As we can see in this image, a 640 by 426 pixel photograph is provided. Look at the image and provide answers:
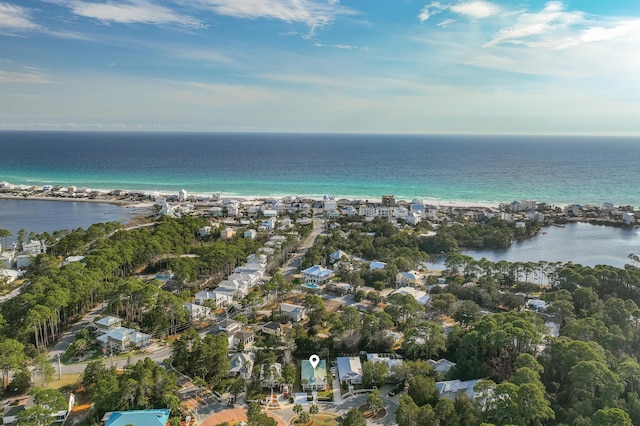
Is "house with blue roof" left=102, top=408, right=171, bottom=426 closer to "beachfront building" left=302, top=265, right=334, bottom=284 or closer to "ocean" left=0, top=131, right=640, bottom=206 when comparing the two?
"beachfront building" left=302, top=265, right=334, bottom=284

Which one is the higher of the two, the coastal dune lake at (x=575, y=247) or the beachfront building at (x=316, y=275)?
the coastal dune lake at (x=575, y=247)

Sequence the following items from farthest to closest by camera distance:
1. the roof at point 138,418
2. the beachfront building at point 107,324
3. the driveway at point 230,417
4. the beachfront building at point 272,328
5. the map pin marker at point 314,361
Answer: the beachfront building at point 272,328 → the beachfront building at point 107,324 → the map pin marker at point 314,361 → the driveway at point 230,417 → the roof at point 138,418

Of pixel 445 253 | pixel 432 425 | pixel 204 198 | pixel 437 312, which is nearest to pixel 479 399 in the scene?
pixel 432 425

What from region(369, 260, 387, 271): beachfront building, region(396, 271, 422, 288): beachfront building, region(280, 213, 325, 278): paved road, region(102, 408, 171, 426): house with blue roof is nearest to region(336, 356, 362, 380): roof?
region(102, 408, 171, 426): house with blue roof

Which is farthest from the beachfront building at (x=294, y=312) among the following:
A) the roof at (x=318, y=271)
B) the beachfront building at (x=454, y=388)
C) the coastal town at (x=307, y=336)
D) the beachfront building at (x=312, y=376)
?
the beachfront building at (x=454, y=388)

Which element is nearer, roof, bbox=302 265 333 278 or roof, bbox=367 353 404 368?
roof, bbox=367 353 404 368

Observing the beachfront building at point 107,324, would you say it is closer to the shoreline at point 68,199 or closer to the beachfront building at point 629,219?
the shoreline at point 68,199

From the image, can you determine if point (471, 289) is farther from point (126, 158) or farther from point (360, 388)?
point (126, 158)
